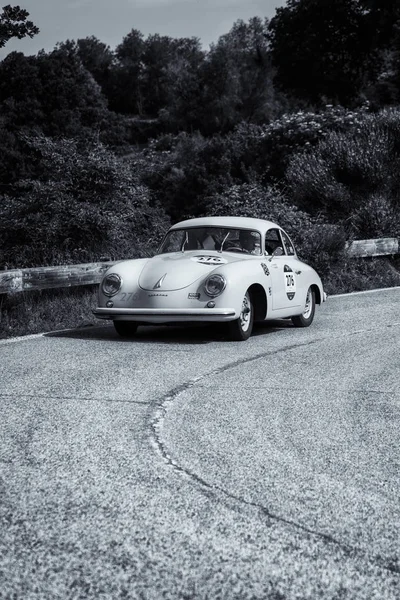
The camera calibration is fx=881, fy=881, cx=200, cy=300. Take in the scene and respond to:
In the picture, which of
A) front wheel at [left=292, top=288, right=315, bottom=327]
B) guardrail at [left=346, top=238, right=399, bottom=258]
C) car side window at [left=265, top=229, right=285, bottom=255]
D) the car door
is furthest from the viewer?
guardrail at [left=346, top=238, right=399, bottom=258]

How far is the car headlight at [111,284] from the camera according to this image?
9969 mm

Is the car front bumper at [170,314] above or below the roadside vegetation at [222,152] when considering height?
below

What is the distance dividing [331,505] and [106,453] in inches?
56.0

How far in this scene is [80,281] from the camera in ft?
40.3

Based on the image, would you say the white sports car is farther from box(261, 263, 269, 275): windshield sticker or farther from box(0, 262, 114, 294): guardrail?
box(0, 262, 114, 294): guardrail

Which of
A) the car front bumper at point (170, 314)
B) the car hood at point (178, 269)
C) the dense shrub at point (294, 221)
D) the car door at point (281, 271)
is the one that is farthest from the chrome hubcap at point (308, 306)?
the dense shrub at point (294, 221)

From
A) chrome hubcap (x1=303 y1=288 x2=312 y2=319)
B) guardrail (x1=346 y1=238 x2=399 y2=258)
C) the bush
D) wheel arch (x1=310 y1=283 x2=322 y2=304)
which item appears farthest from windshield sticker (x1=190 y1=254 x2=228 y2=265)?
guardrail (x1=346 y1=238 x2=399 y2=258)

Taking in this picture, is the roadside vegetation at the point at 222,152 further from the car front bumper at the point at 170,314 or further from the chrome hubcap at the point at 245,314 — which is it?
the chrome hubcap at the point at 245,314

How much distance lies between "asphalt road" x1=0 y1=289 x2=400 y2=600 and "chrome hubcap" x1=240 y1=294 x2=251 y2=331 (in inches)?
55.0

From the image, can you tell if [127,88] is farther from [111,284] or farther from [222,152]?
[111,284]

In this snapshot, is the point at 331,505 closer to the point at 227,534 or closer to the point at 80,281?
the point at 227,534

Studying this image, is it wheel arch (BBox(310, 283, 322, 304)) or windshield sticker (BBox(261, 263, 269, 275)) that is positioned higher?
windshield sticker (BBox(261, 263, 269, 275))

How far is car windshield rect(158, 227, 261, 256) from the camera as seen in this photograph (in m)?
10.8

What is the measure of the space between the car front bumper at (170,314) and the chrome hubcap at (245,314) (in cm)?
36
